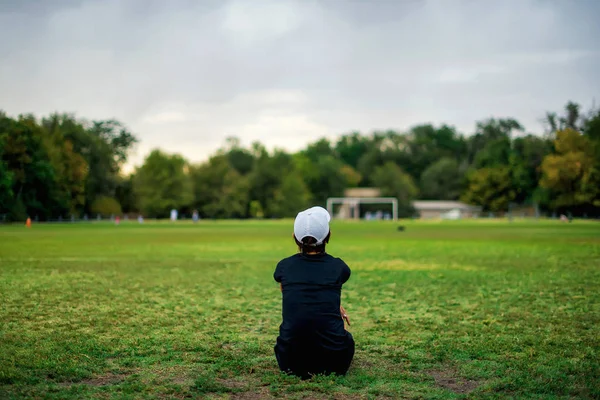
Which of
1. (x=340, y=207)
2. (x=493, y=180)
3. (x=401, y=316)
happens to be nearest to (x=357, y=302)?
(x=401, y=316)

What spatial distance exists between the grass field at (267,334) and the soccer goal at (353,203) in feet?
307

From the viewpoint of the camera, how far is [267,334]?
7.59m

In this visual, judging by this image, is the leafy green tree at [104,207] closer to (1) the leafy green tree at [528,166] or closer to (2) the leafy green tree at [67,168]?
(2) the leafy green tree at [67,168]

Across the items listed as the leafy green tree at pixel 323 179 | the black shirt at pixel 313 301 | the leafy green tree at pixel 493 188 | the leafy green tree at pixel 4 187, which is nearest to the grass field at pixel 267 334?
the black shirt at pixel 313 301

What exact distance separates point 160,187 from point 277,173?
2282cm

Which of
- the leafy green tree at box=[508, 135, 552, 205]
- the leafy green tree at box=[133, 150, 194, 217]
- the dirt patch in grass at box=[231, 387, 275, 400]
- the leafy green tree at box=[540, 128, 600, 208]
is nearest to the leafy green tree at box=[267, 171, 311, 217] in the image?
the leafy green tree at box=[133, 150, 194, 217]

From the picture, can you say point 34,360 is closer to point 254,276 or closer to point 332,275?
point 332,275

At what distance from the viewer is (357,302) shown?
34.2ft

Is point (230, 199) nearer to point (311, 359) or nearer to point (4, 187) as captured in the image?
point (4, 187)

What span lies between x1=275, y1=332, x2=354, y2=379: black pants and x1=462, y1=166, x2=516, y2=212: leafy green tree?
107 m

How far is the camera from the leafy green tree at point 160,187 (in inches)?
3912

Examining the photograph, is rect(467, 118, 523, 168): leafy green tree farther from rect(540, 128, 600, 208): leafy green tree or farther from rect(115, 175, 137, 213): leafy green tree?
rect(115, 175, 137, 213): leafy green tree

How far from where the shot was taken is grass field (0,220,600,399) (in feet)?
16.8

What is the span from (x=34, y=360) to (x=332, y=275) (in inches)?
123
